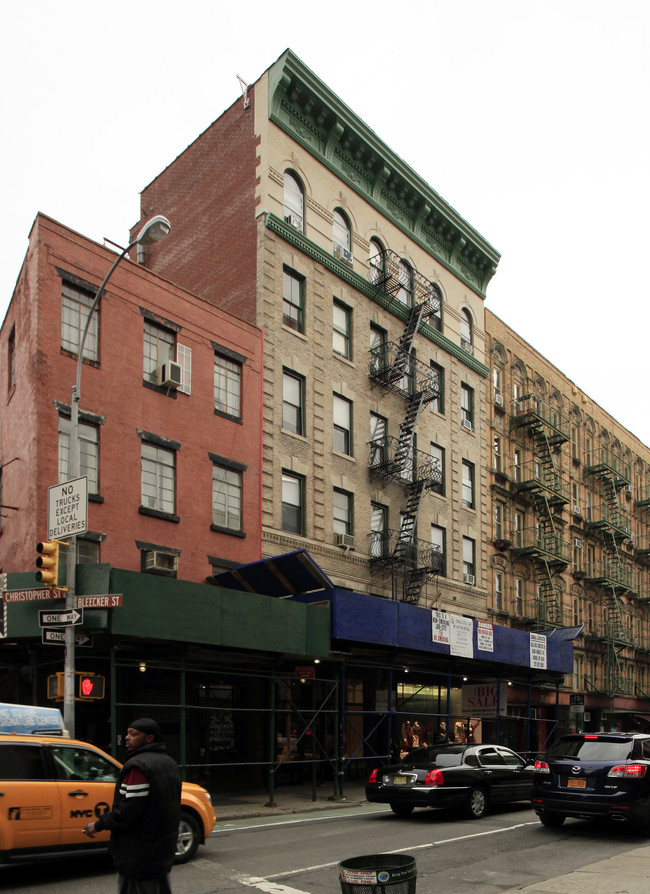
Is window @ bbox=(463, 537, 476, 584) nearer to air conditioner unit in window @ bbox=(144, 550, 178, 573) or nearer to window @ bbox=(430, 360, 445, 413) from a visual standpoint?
window @ bbox=(430, 360, 445, 413)

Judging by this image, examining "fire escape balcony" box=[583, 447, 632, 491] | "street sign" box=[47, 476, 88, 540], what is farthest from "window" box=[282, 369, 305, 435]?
"fire escape balcony" box=[583, 447, 632, 491]

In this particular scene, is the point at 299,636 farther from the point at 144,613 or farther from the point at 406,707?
the point at 406,707

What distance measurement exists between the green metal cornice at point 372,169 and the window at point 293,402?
7.83m

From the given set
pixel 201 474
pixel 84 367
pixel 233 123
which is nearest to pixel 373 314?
pixel 233 123

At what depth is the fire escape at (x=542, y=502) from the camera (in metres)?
40.4

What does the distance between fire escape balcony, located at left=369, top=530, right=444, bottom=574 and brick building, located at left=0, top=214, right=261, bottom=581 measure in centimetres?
593

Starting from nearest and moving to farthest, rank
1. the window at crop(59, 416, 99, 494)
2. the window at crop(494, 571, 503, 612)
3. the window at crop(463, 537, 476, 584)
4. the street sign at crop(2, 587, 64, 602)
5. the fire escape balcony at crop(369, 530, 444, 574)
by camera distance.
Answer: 1. the street sign at crop(2, 587, 64, 602)
2. the window at crop(59, 416, 99, 494)
3. the fire escape balcony at crop(369, 530, 444, 574)
4. the window at crop(463, 537, 476, 584)
5. the window at crop(494, 571, 503, 612)

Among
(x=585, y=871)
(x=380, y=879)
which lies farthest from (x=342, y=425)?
(x=380, y=879)

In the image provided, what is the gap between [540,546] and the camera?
1626 inches

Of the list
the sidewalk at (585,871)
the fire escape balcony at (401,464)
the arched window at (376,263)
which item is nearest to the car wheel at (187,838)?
the sidewalk at (585,871)

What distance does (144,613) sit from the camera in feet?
58.4

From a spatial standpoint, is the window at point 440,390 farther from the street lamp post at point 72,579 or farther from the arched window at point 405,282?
the street lamp post at point 72,579

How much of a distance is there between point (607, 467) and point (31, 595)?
38973 millimetres

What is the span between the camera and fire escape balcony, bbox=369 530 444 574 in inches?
1159
